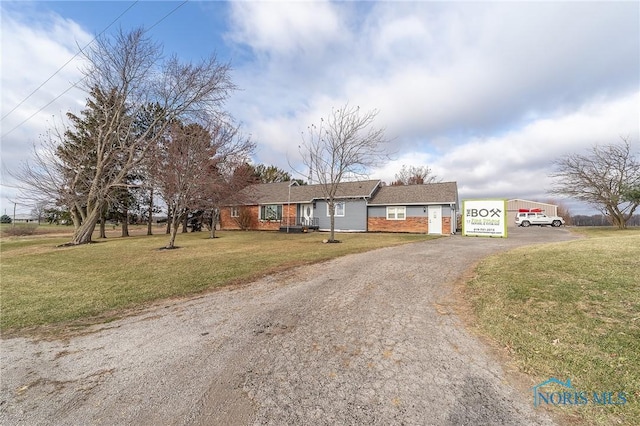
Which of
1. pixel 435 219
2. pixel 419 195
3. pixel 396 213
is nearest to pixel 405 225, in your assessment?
pixel 396 213

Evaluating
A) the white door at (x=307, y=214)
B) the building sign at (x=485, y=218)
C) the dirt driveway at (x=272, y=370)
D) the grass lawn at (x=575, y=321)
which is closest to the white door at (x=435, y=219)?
the building sign at (x=485, y=218)

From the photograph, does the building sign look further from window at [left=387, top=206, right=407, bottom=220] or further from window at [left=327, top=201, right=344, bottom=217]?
window at [left=327, top=201, right=344, bottom=217]

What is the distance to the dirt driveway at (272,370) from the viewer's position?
7.79ft

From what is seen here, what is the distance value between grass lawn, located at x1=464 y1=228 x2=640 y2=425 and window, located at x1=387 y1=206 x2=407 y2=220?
15.9 m

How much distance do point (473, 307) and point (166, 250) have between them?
44.0ft

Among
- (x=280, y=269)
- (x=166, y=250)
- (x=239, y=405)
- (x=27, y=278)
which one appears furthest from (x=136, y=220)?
(x=239, y=405)

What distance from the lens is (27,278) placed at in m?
8.57

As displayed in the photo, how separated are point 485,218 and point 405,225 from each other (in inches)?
241

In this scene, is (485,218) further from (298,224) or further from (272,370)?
(272,370)

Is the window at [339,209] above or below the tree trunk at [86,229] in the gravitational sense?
above

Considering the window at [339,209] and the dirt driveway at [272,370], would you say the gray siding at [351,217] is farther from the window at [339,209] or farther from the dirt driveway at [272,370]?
the dirt driveway at [272,370]

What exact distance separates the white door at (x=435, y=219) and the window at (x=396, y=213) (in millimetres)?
1972

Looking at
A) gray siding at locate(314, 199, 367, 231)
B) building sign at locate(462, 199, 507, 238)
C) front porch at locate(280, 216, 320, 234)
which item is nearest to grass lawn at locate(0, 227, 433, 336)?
building sign at locate(462, 199, 507, 238)

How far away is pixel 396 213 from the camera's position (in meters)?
23.0
